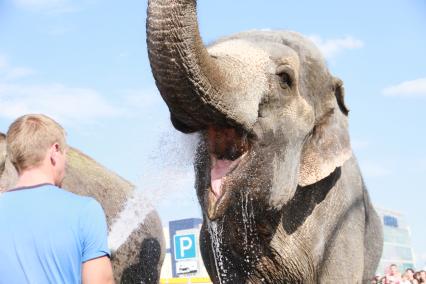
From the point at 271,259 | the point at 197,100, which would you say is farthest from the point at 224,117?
the point at 271,259

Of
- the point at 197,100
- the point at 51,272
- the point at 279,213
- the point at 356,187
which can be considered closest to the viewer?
the point at 51,272

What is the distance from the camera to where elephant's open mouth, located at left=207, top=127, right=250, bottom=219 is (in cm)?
466

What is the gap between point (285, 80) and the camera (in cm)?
510

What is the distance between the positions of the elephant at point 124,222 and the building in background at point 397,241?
87.0 meters

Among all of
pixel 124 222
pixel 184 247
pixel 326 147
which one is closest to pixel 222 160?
pixel 326 147

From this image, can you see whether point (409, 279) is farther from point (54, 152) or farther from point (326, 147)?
point (54, 152)

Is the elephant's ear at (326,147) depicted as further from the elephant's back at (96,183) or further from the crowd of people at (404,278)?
the crowd of people at (404,278)

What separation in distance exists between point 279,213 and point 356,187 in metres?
0.87

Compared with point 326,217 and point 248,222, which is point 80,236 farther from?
point 326,217

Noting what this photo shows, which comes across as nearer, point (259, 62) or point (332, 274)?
point (259, 62)

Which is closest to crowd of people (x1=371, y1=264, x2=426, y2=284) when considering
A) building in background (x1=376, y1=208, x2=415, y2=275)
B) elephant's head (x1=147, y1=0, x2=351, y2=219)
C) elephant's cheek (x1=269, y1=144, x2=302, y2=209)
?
elephant's head (x1=147, y1=0, x2=351, y2=219)

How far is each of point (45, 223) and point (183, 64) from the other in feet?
4.25

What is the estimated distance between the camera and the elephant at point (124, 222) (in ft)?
22.4

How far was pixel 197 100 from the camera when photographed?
14.1 ft
